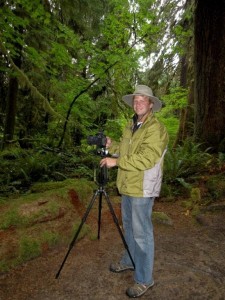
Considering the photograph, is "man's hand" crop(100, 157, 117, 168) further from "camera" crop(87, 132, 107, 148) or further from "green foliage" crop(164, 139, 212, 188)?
"green foliage" crop(164, 139, 212, 188)

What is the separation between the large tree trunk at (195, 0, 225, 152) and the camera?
341 inches

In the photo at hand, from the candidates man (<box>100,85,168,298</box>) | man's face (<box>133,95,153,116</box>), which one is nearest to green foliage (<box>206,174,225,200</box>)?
man (<box>100,85,168,298</box>)

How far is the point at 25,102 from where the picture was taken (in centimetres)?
1410

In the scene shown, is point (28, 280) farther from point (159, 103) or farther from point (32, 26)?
point (32, 26)

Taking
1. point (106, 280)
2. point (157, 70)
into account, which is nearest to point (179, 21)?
point (157, 70)

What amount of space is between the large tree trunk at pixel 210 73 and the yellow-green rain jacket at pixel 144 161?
6.21 metres

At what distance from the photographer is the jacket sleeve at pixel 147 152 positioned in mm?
3453

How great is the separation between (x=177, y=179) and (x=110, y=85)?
6.81 m

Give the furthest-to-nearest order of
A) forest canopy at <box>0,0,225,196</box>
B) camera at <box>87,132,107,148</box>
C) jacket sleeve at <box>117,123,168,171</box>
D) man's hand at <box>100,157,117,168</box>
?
forest canopy at <box>0,0,225,196</box>, camera at <box>87,132,107,148</box>, man's hand at <box>100,157,117,168</box>, jacket sleeve at <box>117,123,168,171</box>

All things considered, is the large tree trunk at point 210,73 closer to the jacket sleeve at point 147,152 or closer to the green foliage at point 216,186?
the green foliage at point 216,186

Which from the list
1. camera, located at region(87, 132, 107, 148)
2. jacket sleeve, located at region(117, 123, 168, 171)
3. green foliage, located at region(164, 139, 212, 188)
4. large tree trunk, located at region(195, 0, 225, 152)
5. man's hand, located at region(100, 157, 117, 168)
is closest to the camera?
jacket sleeve, located at region(117, 123, 168, 171)

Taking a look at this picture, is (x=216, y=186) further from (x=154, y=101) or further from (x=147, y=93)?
(x=147, y=93)

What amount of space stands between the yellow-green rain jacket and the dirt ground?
144 centimetres

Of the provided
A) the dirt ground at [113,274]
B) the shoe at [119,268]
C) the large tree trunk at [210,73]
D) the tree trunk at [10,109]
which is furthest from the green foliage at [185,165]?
the tree trunk at [10,109]
